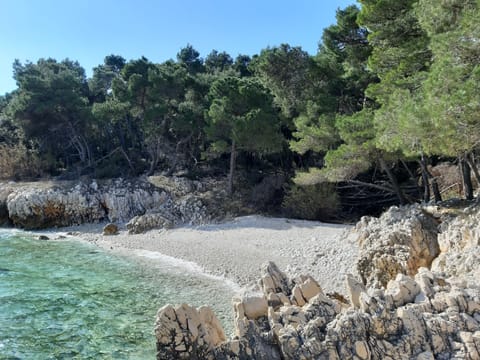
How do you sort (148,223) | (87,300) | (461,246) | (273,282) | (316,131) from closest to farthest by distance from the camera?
(273,282), (461,246), (87,300), (316,131), (148,223)

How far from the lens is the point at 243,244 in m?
13.6

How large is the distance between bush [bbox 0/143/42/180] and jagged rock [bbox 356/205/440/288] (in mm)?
25021

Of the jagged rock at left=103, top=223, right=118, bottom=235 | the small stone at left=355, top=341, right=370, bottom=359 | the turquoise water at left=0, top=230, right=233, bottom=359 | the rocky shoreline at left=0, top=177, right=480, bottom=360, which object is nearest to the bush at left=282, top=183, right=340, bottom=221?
the rocky shoreline at left=0, top=177, right=480, bottom=360

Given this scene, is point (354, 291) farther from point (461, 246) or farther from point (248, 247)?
point (248, 247)

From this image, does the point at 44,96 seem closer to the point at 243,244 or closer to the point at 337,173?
the point at 243,244

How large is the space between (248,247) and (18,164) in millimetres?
21187

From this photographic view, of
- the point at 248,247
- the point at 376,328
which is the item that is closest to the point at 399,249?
the point at 376,328

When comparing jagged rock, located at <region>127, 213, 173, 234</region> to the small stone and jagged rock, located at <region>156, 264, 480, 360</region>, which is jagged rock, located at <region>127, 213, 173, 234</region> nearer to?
jagged rock, located at <region>156, 264, 480, 360</region>

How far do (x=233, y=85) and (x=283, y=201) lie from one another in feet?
22.3

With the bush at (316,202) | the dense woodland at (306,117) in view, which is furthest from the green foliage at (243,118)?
the bush at (316,202)

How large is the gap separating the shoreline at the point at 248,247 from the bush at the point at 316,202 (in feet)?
3.44

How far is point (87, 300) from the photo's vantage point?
9.21 metres

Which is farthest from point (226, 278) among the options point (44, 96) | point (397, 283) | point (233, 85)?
point (44, 96)

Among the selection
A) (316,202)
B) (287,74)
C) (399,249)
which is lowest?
(399,249)
